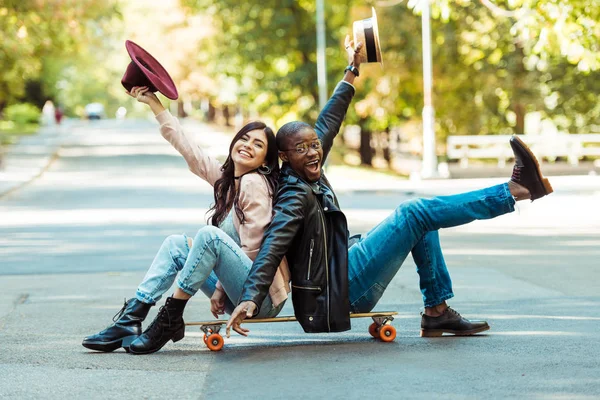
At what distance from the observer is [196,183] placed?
1021 inches

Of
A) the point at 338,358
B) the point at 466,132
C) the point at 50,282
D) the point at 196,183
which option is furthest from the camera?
the point at 466,132

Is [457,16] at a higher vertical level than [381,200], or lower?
higher

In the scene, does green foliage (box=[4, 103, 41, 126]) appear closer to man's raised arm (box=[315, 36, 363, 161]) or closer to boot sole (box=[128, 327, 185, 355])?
man's raised arm (box=[315, 36, 363, 161])

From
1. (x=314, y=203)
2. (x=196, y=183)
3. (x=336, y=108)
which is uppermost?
(x=336, y=108)

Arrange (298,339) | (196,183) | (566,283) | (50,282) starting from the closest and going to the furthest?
(298,339)
(566,283)
(50,282)
(196,183)

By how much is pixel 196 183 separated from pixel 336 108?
19.2 m

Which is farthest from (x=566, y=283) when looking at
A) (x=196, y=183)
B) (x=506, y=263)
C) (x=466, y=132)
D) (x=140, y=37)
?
(x=140, y=37)

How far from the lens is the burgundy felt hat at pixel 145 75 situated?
6172 millimetres

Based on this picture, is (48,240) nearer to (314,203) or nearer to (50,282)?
(50,282)

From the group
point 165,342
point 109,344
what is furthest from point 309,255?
point 109,344

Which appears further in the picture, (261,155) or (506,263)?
(506,263)

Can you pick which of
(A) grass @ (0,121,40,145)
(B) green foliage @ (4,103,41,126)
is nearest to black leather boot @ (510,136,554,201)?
(A) grass @ (0,121,40,145)

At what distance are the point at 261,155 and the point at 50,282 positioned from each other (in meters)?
4.51

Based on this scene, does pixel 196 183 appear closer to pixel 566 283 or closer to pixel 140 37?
pixel 566 283
